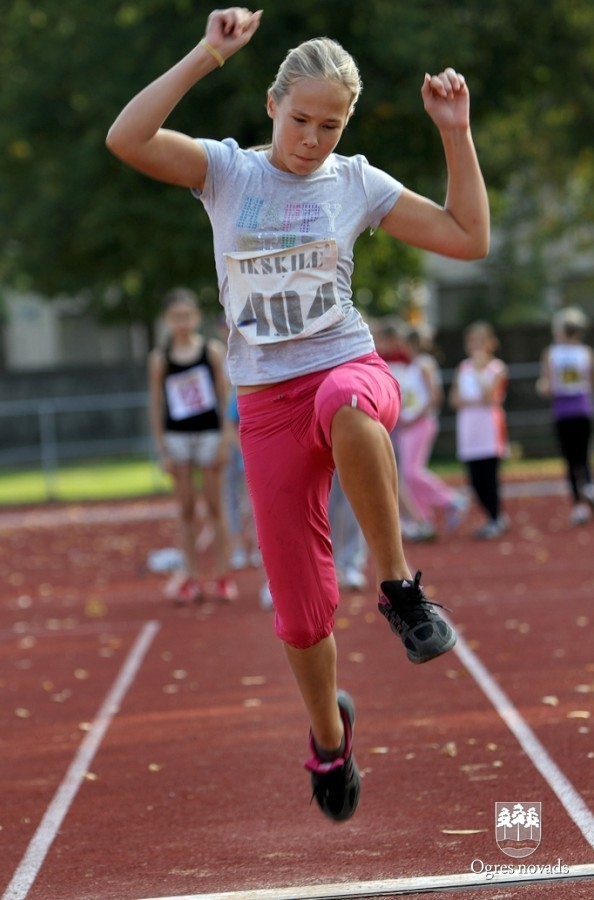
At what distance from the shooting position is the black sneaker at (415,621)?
3.92 m

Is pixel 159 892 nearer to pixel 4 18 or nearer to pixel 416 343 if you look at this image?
pixel 416 343

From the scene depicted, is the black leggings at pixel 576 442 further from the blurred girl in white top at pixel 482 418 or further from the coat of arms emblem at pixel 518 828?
the coat of arms emblem at pixel 518 828

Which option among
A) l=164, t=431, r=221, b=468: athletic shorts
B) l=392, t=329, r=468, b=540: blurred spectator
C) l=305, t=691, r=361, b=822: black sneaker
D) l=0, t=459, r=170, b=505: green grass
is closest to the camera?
l=305, t=691, r=361, b=822: black sneaker

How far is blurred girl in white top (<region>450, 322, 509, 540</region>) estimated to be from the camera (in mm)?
14328

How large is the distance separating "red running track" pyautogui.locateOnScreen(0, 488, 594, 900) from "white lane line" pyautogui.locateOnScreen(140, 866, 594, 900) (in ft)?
0.04

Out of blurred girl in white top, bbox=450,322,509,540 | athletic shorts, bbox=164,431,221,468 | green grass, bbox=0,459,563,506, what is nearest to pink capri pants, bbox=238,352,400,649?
athletic shorts, bbox=164,431,221,468

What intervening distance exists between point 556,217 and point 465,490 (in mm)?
21307

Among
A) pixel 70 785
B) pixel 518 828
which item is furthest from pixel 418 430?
pixel 518 828

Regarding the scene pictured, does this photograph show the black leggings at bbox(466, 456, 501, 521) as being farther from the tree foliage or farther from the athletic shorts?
the tree foliage

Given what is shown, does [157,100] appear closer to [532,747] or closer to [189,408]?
[532,747]

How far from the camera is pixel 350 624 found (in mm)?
9625

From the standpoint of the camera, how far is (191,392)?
10.4 m

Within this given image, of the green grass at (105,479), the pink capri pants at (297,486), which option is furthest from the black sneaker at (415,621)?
the green grass at (105,479)

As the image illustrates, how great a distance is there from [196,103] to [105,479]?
25.8 feet
